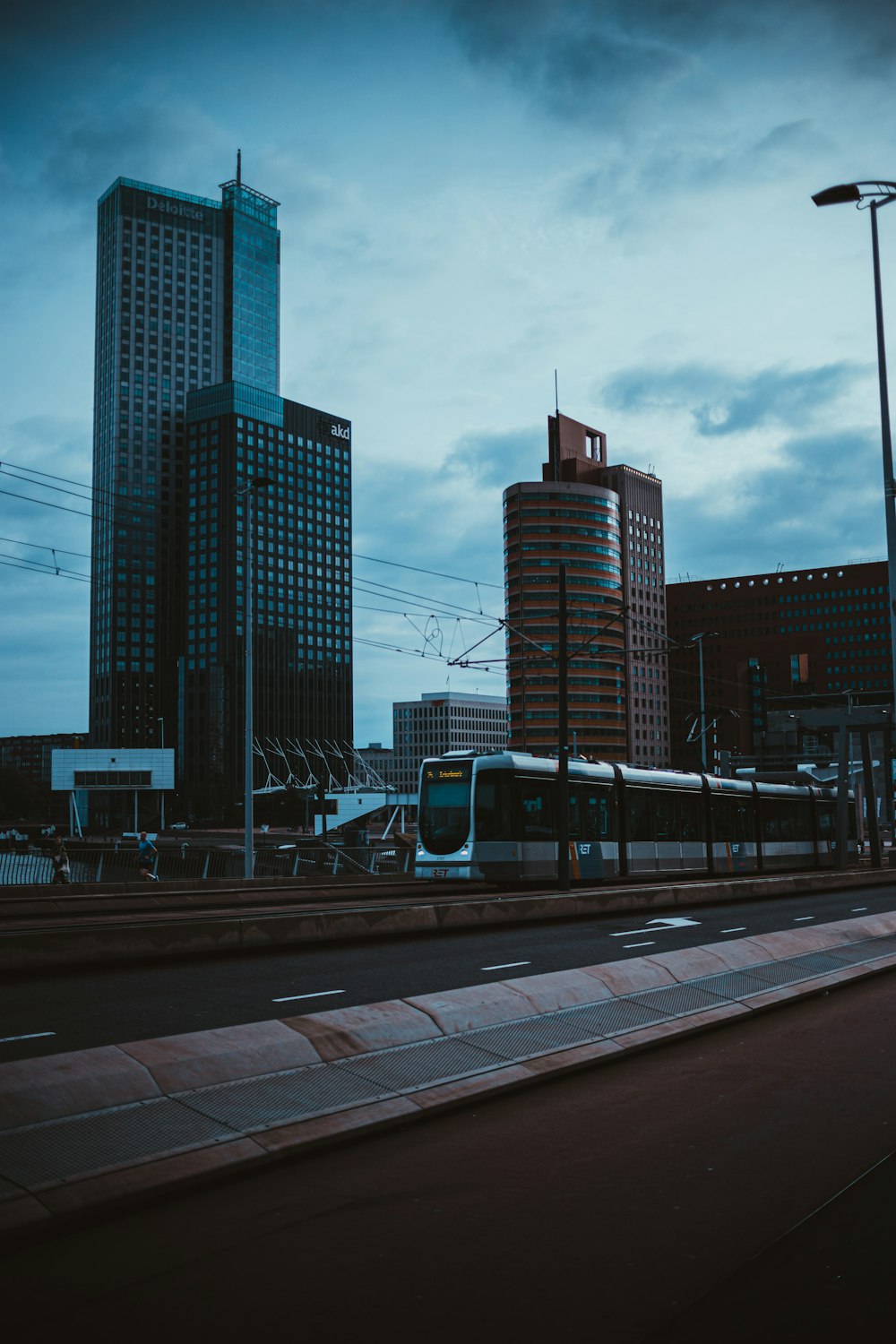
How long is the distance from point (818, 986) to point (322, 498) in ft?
596

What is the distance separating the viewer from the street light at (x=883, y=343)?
75.8ft

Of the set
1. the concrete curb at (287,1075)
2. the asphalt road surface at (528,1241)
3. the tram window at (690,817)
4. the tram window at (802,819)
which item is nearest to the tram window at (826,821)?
the tram window at (802,819)

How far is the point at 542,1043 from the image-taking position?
962 centimetres

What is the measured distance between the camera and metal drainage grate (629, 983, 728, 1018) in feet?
37.6

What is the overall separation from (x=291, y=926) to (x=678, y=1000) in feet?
17.4

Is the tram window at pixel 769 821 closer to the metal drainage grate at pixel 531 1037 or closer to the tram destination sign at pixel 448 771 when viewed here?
the tram destination sign at pixel 448 771

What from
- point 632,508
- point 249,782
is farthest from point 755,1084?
point 632,508

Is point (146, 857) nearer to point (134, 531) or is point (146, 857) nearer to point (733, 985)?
point (733, 985)

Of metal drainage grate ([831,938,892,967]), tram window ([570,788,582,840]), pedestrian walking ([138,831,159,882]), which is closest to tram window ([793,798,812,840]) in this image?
tram window ([570,788,582,840])

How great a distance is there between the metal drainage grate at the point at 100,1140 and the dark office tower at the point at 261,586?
166524 millimetres

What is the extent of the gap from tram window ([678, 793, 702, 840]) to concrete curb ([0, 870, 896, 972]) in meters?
8.97

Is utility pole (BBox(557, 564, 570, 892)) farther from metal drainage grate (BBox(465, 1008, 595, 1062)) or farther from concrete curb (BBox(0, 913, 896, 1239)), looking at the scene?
metal drainage grate (BBox(465, 1008, 595, 1062))

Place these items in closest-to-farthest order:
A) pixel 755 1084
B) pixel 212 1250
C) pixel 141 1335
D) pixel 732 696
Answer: pixel 141 1335, pixel 212 1250, pixel 755 1084, pixel 732 696

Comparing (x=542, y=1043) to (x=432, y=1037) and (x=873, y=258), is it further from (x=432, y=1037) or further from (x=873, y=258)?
(x=873, y=258)
